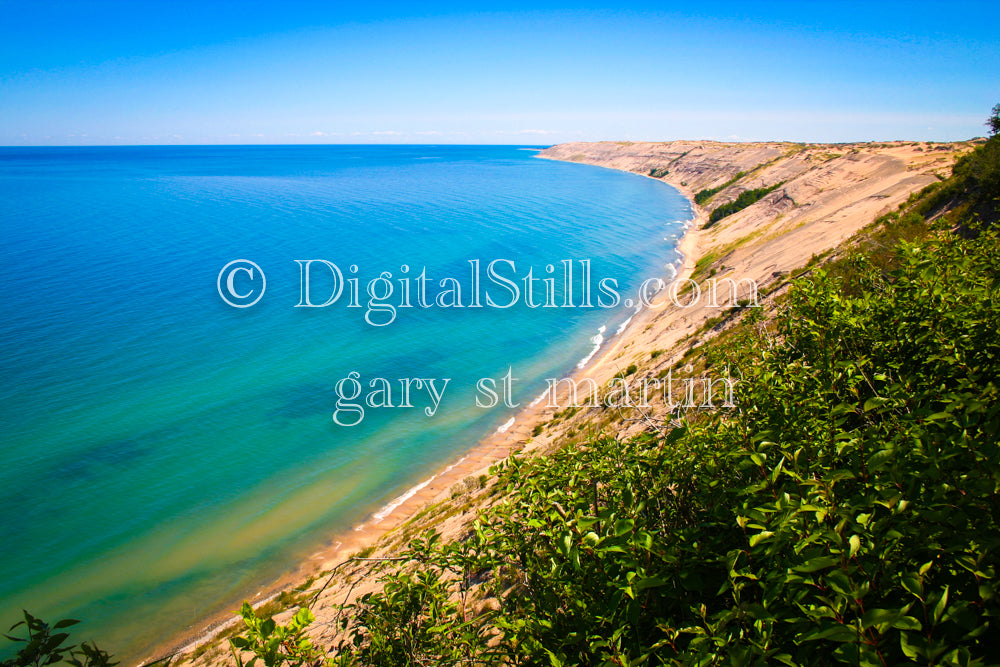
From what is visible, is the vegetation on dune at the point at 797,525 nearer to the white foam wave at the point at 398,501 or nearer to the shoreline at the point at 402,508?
the shoreline at the point at 402,508

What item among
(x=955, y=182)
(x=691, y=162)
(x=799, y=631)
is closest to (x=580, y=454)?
(x=799, y=631)

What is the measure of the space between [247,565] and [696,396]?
16025 millimetres

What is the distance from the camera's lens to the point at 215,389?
2722 centimetres

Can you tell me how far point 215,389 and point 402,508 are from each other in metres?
14.8

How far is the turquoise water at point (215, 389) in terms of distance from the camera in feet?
56.4

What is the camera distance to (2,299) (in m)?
37.3

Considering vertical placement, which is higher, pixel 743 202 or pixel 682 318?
pixel 743 202

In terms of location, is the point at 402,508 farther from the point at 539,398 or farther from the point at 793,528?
the point at 793,528

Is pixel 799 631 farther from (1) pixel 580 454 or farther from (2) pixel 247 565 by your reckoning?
(2) pixel 247 565

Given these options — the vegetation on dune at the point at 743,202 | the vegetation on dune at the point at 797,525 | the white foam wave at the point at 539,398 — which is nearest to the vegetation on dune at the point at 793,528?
the vegetation on dune at the point at 797,525

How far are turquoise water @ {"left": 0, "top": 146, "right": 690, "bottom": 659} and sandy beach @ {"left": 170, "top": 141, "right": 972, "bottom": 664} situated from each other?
3.58ft

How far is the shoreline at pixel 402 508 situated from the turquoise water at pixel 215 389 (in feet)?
1.56

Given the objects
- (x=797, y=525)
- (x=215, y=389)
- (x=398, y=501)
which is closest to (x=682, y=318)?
(x=398, y=501)

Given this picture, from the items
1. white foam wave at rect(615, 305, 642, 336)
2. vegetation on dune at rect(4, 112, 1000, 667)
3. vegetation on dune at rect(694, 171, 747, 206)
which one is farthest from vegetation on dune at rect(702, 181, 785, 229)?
vegetation on dune at rect(4, 112, 1000, 667)
